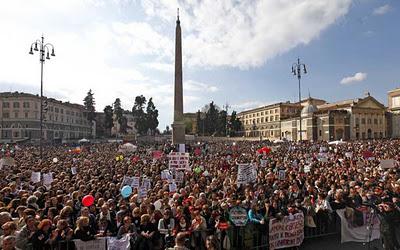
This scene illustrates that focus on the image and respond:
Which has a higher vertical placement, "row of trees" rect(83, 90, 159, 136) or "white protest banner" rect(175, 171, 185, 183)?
"row of trees" rect(83, 90, 159, 136)

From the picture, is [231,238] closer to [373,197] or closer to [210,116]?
[373,197]

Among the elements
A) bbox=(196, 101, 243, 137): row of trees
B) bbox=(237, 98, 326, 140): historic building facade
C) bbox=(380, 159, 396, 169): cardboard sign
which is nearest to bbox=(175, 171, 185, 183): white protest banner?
bbox=(380, 159, 396, 169): cardboard sign

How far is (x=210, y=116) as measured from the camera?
344 ft

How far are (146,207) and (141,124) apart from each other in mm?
90984

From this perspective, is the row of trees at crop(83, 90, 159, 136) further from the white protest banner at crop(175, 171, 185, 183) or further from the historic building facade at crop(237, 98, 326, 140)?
the white protest banner at crop(175, 171, 185, 183)

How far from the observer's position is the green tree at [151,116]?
319ft

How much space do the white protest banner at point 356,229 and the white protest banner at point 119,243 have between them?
5658 millimetres

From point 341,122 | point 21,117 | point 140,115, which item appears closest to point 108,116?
point 140,115

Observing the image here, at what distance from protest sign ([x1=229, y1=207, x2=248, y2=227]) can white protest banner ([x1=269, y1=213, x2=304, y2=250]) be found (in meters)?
0.65

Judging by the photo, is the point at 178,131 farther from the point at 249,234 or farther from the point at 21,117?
the point at 21,117

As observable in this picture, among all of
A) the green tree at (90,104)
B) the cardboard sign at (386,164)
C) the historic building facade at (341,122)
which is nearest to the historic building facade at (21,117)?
the green tree at (90,104)

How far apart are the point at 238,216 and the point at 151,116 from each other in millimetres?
91406

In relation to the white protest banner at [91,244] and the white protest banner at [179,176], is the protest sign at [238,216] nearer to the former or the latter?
the white protest banner at [91,244]

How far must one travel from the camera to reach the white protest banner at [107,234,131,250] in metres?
6.73
